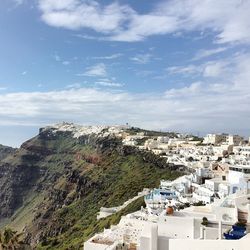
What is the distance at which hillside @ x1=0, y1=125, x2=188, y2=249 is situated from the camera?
235 feet

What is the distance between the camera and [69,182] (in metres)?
112

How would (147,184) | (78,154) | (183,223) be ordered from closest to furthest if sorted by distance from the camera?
(183,223) → (147,184) → (78,154)

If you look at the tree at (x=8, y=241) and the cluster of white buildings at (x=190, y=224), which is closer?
the cluster of white buildings at (x=190, y=224)

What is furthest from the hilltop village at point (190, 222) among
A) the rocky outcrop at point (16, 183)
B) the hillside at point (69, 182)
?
the rocky outcrop at point (16, 183)

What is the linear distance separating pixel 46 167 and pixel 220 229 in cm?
13505

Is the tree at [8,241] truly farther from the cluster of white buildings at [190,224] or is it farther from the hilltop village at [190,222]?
the cluster of white buildings at [190,224]

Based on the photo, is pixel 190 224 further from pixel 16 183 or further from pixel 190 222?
pixel 16 183

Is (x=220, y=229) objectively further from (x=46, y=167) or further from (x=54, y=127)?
(x=54, y=127)

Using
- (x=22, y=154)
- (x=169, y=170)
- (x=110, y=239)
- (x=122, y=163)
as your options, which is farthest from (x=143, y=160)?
(x=22, y=154)

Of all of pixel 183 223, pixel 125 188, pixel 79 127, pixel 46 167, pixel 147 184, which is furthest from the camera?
pixel 79 127

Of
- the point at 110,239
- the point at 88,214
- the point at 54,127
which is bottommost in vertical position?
the point at 88,214

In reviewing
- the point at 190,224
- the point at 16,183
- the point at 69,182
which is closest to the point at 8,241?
the point at 190,224

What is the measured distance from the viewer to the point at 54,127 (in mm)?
191250

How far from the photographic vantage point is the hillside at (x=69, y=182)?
7162cm
